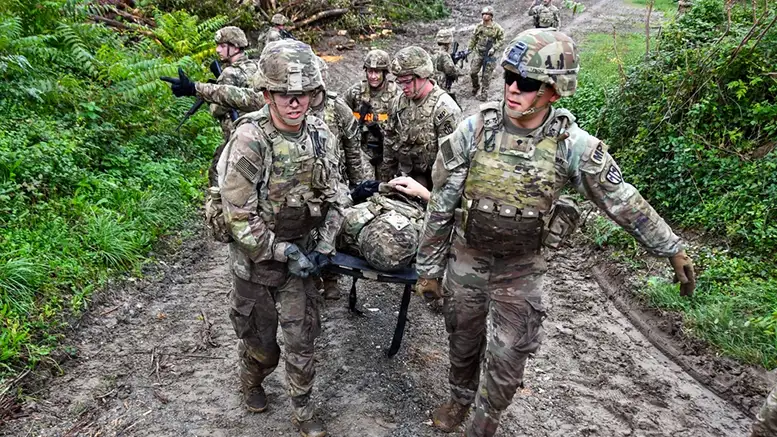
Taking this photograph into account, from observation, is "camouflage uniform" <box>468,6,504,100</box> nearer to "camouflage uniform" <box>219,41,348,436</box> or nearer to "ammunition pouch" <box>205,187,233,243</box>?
"camouflage uniform" <box>219,41,348,436</box>

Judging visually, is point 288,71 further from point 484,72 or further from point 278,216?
point 484,72

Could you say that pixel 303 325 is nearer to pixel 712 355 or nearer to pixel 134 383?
pixel 134 383

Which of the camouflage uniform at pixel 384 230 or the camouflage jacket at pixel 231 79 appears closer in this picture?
the camouflage uniform at pixel 384 230

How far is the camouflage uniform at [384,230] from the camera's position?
3.84 m

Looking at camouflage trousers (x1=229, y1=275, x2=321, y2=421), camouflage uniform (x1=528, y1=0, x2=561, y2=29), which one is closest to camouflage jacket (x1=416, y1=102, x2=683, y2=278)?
camouflage trousers (x1=229, y1=275, x2=321, y2=421)

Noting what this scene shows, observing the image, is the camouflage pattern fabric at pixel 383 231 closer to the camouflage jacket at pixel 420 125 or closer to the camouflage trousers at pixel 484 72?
the camouflage jacket at pixel 420 125

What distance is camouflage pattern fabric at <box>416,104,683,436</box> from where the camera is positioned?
119 inches

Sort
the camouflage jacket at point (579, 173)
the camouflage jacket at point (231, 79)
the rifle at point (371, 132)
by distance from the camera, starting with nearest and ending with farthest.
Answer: the camouflage jacket at point (579, 173) < the rifle at point (371, 132) < the camouflage jacket at point (231, 79)

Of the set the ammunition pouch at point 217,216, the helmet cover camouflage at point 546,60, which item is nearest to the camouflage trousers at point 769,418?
the helmet cover camouflage at point 546,60

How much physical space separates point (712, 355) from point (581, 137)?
2925 mm

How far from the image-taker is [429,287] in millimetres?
3561

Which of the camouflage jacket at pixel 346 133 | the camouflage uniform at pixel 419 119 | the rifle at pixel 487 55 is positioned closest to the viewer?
the camouflage uniform at pixel 419 119

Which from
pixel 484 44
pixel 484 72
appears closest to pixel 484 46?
pixel 484 44

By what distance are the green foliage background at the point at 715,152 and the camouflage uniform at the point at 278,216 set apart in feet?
11.7
